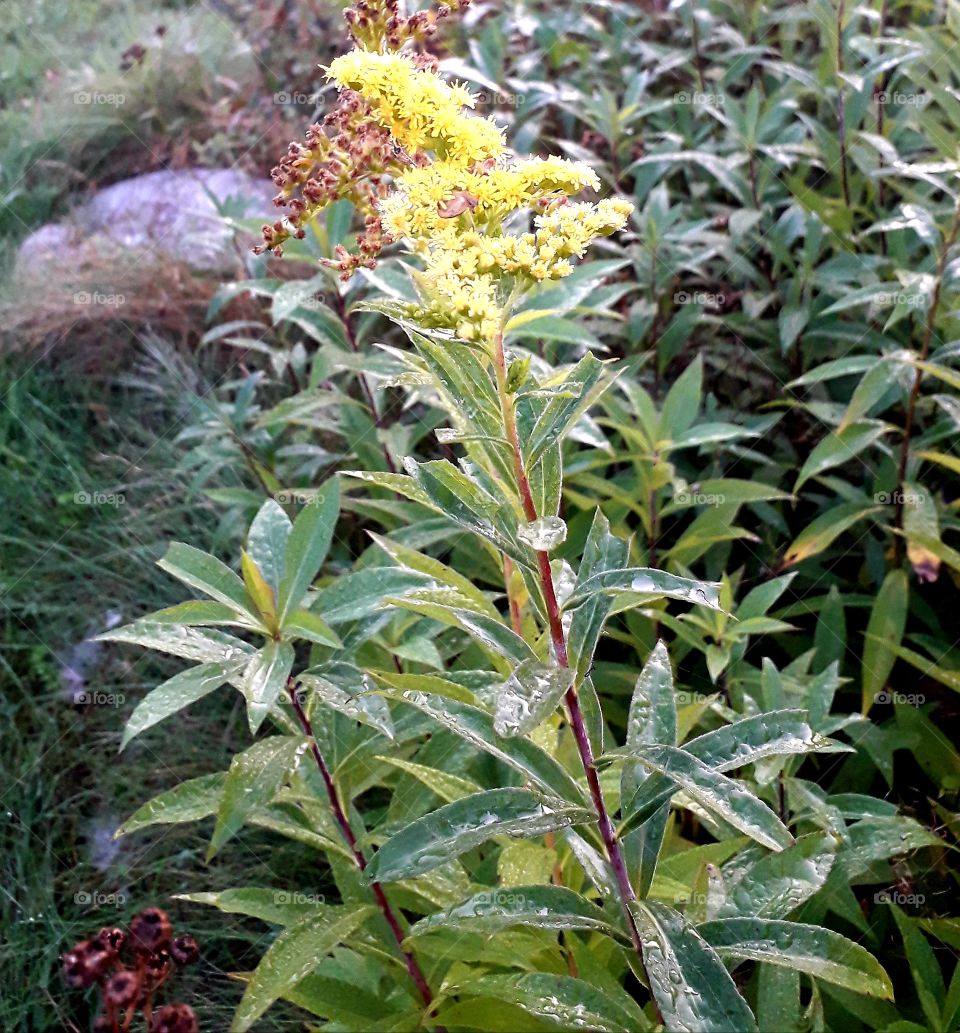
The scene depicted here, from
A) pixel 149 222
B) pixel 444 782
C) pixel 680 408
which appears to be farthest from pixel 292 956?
pixel 149 222

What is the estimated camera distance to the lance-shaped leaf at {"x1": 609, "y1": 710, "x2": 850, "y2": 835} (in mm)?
1290

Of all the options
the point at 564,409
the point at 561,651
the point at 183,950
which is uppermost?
the point at 564,409

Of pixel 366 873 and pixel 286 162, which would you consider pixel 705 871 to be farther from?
pixel 286 162

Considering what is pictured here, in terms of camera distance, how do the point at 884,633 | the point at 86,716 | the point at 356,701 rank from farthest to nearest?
the point at 86,716
the point at 884,633
the point at 356,701

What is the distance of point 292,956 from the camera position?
154cm

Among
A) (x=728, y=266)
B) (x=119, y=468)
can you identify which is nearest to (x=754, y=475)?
(x=728, y=266)

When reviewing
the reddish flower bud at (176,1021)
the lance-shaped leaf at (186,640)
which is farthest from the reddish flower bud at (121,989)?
the lance-shaped leaf at (186,640)

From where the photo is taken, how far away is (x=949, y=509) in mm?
2537

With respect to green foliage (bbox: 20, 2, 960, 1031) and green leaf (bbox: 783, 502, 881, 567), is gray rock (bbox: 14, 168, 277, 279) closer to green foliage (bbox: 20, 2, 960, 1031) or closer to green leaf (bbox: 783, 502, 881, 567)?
green foliage (bbox: 20, 2, 960, 1031)

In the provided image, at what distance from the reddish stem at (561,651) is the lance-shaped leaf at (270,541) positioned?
556 millimetres

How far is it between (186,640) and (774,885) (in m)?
1.02

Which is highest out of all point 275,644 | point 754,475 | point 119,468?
point 275,644

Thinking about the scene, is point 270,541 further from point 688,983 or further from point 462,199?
point 688,983

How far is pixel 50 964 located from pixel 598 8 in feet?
14.8
